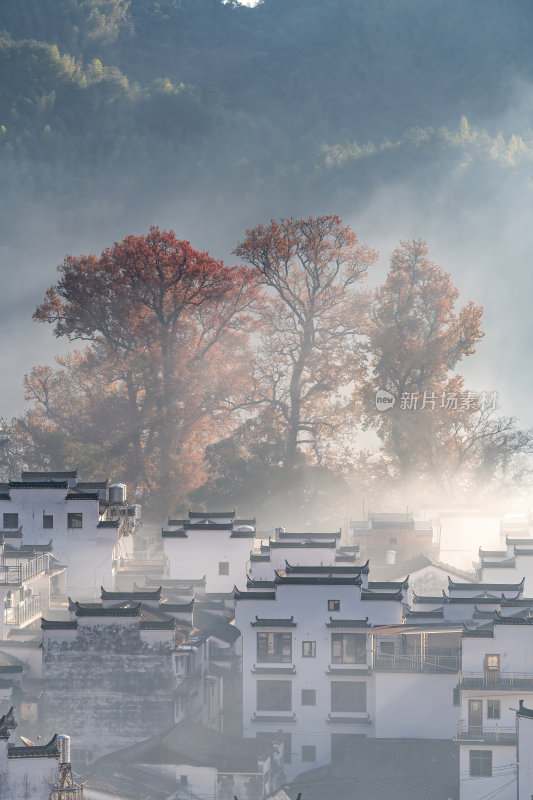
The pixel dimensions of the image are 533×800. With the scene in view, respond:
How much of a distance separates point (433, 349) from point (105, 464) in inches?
721

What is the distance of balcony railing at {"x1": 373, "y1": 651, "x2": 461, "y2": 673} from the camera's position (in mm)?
36406

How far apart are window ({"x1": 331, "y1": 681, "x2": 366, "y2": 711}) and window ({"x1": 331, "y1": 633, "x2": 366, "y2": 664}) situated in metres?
0.66

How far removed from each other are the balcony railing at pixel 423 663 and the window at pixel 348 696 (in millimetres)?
1037

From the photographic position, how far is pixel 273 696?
37.8 metres

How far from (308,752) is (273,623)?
3.95 metres

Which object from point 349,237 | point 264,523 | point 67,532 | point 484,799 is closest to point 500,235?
point 349,237

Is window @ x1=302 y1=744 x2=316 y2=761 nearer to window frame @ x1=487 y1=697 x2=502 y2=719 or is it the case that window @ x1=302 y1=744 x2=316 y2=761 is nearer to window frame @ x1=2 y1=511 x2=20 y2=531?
window frame @ x1=487 y1=697 x2=502 y2=719

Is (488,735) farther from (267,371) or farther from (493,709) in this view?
(267,371)

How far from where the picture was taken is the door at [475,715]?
33406 millimetres

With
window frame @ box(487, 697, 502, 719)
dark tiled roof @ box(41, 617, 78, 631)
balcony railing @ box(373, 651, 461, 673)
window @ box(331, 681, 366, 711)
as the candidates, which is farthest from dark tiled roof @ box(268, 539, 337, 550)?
window frame @ box(487, 697, 502, 719)

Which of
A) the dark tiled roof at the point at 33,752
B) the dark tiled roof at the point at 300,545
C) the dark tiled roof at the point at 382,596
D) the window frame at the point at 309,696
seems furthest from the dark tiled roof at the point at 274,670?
the dark tiled roof at the point at 33,752

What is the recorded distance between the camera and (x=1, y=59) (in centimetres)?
17500

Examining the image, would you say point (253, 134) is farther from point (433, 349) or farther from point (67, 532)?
point (67, 532)

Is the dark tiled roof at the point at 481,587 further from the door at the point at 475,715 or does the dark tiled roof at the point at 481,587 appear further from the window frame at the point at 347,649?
the door at the point at 475,715
